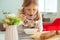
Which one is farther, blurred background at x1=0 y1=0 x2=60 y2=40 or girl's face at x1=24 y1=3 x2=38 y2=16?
blurred background at x1=0 y1=0 x2=60 y2=40

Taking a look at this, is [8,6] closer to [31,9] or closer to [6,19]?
[31,9]

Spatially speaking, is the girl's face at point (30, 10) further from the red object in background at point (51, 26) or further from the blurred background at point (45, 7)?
the blurred background at point (45, 7)

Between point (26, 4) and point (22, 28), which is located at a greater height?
point (26, 4)

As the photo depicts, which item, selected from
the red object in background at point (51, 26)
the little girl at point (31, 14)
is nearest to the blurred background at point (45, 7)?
the red object in background at point (51, 26)

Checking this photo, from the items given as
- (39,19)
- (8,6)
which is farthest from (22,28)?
(8,6)

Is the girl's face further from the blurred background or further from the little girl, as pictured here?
the blurred background

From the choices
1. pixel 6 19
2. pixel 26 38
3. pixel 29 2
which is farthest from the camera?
pixel 29 2

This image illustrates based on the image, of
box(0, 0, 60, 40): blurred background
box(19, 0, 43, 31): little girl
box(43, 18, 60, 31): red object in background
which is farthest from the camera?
box(0, 0, 60, 40): blurred background

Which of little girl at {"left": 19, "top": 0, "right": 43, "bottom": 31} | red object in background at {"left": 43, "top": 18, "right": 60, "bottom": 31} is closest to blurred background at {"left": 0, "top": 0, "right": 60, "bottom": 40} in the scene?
red object in background at {"left": 43, "top": 18, "right": 60, "bottom": 31}

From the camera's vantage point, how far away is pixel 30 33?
144 cm

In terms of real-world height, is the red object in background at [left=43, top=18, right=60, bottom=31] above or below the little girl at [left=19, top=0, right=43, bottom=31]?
below

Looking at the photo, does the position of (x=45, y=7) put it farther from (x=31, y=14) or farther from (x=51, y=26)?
(x=31, y=14)

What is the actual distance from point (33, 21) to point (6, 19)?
2.12 ft

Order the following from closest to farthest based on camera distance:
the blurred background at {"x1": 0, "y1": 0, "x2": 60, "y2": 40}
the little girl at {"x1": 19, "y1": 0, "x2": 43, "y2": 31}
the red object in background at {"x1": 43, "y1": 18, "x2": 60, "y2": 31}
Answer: the little girl at {"x1": 19, "y1": 0, "x2": 43, "y2": 31}, the red object in background at {"x1": 43, "y1": 18, "x2": 60, "y2": 31}, the blurred background at {"x1": 0, "y1": 0, "x2": 60, "y2": 40}
